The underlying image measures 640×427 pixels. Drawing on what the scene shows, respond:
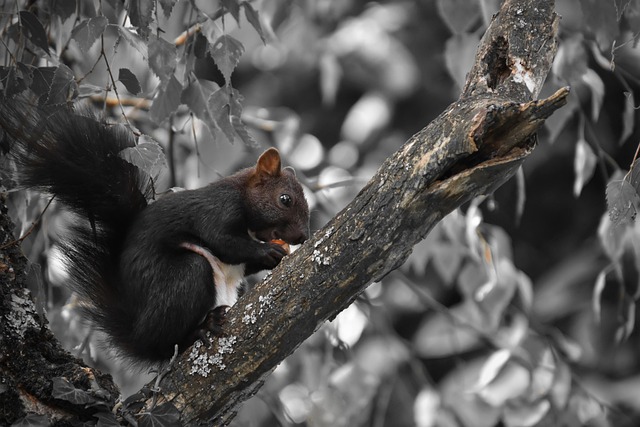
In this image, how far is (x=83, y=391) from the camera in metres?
1.38

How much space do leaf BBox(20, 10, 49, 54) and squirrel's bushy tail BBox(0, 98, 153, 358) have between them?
0.40ft

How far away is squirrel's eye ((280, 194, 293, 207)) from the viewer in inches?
80.7

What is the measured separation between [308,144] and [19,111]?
125 cm

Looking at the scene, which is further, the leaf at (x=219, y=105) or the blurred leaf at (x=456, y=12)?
the blurred leaf at (x=456, y=12)

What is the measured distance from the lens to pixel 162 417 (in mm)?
1360

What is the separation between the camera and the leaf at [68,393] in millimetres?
1347

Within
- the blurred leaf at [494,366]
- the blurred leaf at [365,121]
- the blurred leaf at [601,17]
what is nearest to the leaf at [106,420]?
the blurred leaf at [601,17]

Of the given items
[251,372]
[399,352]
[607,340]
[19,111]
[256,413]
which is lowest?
[607,340]

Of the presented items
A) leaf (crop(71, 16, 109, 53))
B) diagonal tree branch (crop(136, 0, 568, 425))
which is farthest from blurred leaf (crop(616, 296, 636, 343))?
leaf (crop(71, 16, 109, 53))

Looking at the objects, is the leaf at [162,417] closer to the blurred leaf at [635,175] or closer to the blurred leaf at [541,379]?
the blurred leaf at [635,175]

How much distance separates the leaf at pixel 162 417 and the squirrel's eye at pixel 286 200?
0.75 m

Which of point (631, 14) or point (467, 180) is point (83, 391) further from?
point (631, 14)

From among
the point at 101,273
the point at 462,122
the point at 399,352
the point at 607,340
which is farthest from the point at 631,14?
the point at 607,340

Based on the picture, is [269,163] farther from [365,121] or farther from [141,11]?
[365,121]
